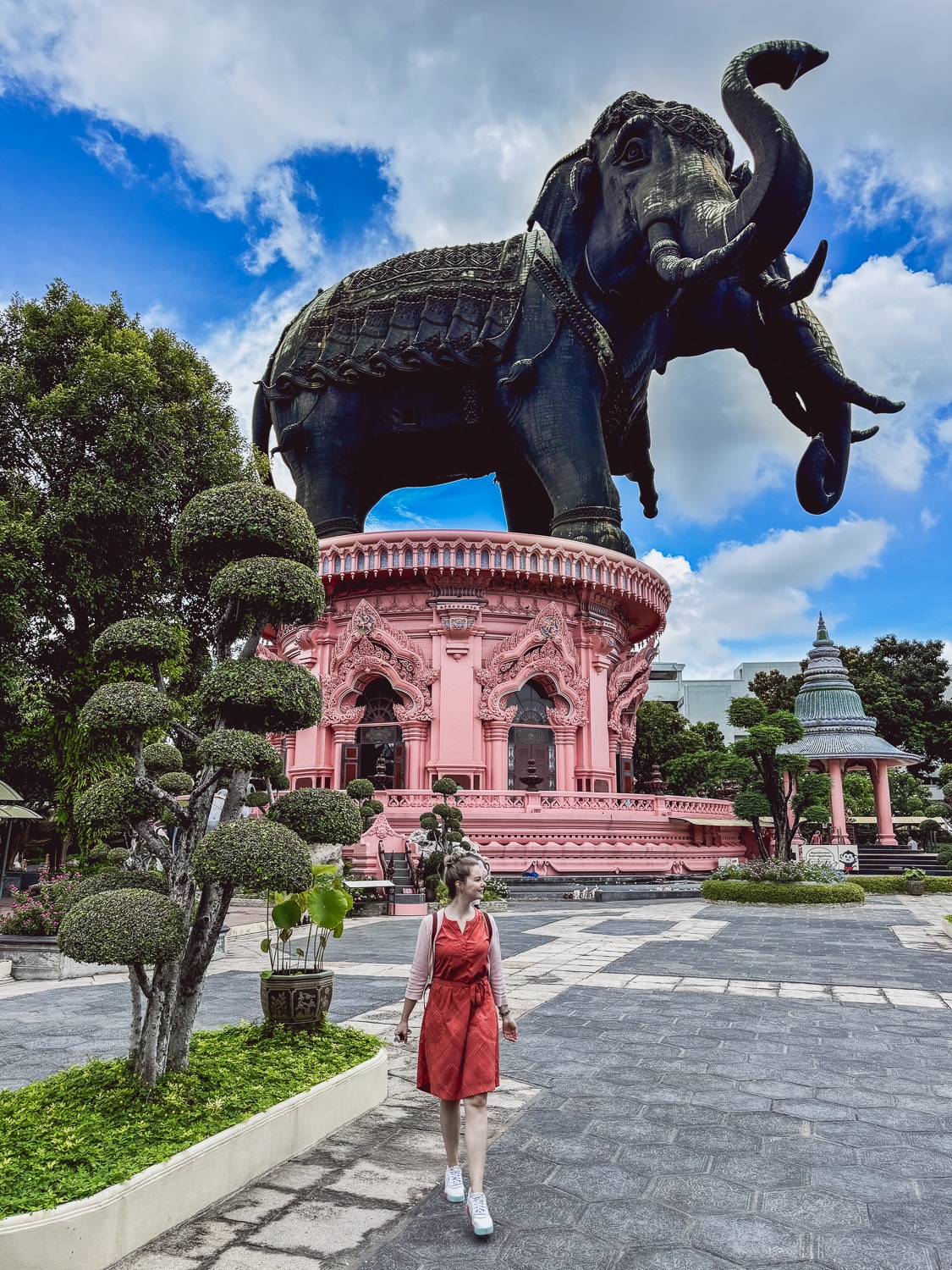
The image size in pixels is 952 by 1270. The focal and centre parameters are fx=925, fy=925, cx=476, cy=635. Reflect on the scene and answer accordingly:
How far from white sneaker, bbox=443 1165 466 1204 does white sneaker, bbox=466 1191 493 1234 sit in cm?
26

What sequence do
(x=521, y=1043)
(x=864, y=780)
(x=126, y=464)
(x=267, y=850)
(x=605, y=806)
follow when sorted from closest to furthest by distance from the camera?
1. (x=267, y=850)
2. (x=521, y=1043)
3. (x=126, y=464)
4. (x=605, y=806)
5. (x=864, y=780)

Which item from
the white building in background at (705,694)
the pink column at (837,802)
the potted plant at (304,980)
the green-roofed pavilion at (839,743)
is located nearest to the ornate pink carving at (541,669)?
the green-roofed pavilion at (839,743)

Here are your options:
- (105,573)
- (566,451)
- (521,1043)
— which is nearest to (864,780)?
(566,451)

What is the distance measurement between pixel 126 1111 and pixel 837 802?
2955 cm

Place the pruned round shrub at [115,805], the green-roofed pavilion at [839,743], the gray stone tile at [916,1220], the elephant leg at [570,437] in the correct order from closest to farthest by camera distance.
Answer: the gray stone tile at [916,1220]
the pruned round shrub at [115,805]
the elephant leg at [570,437]
the green-roofed pavilion at [839,743]

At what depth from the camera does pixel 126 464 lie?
56.5 feet

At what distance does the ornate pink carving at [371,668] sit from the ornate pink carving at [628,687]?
5882 millimetres

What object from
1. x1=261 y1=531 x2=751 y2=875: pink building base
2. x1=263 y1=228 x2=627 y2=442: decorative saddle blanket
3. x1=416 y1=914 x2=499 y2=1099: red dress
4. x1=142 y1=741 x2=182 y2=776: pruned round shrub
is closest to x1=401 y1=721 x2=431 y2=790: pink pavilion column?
x1=261 y1=531 x2=751 y2=875: pink building base

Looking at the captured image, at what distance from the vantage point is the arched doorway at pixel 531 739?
84.0 ft

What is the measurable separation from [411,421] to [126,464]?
12051 mm

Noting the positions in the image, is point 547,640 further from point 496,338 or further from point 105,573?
point 105,573

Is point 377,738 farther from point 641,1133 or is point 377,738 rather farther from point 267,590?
point 641,1133

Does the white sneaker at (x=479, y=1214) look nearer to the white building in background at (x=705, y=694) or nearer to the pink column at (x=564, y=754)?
the pink column at (x=564, y=754)

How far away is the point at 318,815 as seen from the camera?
17.7 feet
